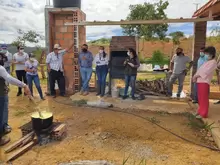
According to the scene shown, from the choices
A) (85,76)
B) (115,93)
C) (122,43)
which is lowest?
(115,93)

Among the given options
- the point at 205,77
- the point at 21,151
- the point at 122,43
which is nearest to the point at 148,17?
the point at 122,43

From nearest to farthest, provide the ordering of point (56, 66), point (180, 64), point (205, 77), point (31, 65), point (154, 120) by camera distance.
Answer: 1. point (205, 77)
2. point (154, 120)
3. point (31, 65)
4. point (180, 64)
5. point (56, 66)

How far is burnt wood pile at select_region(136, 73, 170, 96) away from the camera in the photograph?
8.00m

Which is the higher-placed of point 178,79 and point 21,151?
point 178,79

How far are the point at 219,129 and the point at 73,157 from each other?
304 cm

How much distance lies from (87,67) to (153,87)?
2.56 meters

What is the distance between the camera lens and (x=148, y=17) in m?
15.2

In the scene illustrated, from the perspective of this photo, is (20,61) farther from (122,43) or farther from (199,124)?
(199,124)

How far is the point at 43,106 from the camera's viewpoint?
6.65 metres

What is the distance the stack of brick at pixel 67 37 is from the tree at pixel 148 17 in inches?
331

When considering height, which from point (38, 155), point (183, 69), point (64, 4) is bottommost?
point (38, 155)

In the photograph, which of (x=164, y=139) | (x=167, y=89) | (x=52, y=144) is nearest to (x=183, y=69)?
(x=167, y=89)

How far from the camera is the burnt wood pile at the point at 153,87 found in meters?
8.00

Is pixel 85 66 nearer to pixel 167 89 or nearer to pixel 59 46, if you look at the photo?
pixel 59 46
